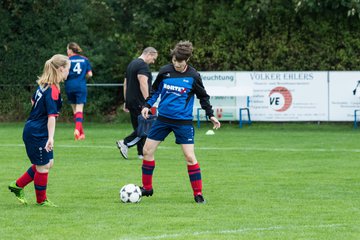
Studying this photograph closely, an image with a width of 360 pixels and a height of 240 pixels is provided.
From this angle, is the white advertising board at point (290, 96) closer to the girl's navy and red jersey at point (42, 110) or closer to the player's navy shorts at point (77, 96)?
the player's navy shorts at point (77, 96)

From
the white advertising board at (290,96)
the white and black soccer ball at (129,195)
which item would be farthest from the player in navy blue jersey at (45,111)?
the white advertising board at (290,96)

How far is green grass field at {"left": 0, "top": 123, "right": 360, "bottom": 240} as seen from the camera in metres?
9.13

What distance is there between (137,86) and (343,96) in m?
11.6

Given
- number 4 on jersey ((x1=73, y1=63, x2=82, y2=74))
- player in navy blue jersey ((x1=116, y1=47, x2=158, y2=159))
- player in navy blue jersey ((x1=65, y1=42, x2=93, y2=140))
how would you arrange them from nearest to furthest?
player in navy blue jersey ((x1=116, y1=47, x2=158, y2=159)) → player in navy blue jersey ((x1=65, y1=42, x2=93, y2=140)) → number 4 on jersey ((x1=73, y1=63, x2=82, y2=74))

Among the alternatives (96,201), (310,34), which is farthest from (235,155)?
(310,34)

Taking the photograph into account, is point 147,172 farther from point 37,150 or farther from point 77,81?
point 77,81

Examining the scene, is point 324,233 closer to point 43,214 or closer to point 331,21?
point 43,214

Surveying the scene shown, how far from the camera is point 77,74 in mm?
21047

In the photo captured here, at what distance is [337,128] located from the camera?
89.2ft

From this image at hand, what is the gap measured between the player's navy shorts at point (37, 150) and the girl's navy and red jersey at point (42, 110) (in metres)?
0.04

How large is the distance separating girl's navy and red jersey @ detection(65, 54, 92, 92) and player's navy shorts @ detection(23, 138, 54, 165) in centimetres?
1026

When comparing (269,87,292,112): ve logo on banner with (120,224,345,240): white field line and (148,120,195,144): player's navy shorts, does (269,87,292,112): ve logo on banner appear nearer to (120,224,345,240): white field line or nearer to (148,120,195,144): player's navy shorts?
(148,120,195,144): player's navy shorts

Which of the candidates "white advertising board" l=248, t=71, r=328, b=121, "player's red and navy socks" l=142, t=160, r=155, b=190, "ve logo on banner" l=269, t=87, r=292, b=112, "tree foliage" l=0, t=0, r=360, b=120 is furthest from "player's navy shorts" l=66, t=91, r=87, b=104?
"player's red and navy socks" l=142, t=160, r=155, b=190

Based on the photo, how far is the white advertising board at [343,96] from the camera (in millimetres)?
27016
